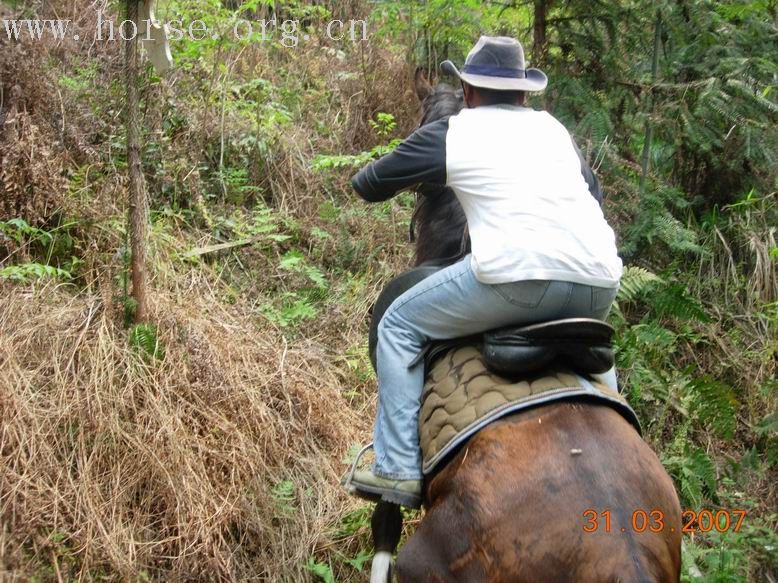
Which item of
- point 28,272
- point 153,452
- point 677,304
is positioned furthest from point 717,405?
point 28,272

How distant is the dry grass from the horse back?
1.71 metres

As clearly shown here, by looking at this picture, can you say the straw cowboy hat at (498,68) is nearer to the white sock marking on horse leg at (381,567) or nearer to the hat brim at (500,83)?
the hat brim at (500,83)

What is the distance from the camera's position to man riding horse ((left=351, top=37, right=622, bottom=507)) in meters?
2.82

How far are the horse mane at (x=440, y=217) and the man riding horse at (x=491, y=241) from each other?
32cm

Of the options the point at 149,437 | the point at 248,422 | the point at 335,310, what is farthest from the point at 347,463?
the point at 335,310

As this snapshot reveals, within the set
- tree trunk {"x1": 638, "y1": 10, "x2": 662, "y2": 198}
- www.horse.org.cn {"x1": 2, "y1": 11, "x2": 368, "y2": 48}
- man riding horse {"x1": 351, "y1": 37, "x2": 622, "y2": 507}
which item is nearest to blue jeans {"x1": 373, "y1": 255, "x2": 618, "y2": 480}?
man riding horse {"x1": 351, "y1": 37, "x2": 622, "y2": 507}

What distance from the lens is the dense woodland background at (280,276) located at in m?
4.16

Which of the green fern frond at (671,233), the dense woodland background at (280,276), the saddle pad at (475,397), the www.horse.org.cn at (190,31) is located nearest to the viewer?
the saddle pad at (475,397)

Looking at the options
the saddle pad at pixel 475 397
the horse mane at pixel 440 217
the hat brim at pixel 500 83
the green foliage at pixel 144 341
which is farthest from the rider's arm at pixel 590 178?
the green foliage at pixel 144 341

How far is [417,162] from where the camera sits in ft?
10.2

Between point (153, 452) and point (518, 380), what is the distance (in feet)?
7.41

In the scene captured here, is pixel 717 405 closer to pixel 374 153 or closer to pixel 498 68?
pixel 498 68

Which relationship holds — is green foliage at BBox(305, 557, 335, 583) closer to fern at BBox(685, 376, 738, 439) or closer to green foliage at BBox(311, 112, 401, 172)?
fern at BBox(685, 376, 738, 439)

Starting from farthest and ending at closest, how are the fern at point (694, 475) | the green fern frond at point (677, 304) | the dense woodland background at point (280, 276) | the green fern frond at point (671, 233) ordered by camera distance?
1. the green fern frond at point (671, 233)
2. the green fern frond at point (677, 304)
3. the fern at point (694, 475)
4. the dense woodland background at point (280, 276)
